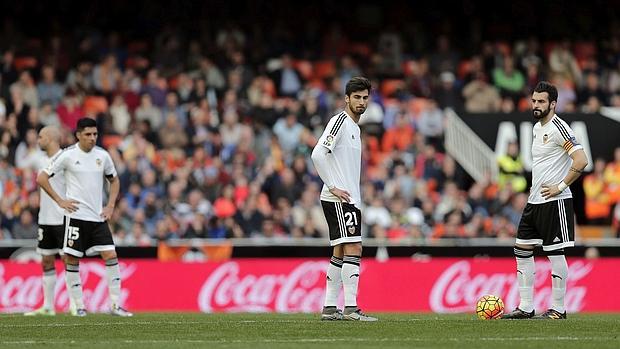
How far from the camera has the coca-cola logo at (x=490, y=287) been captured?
72.2 ft

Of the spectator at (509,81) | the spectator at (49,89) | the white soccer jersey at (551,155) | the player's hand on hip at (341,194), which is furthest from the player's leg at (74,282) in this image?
the spectator at (509,81)

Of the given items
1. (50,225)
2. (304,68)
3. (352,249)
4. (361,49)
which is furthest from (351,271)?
(361,49)

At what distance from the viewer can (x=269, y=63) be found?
30094 millimetres

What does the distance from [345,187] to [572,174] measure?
7.98 ft

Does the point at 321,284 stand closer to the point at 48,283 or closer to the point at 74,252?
the point at 48,283

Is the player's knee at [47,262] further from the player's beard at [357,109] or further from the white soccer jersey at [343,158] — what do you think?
the player's beard at [357,109]

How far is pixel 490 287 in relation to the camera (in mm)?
22094

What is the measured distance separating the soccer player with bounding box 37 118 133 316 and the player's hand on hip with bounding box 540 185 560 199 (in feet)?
18.5

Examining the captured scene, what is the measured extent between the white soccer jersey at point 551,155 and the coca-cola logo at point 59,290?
9.30 metres

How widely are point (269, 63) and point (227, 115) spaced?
111 inches

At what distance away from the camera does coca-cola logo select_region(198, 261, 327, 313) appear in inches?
865

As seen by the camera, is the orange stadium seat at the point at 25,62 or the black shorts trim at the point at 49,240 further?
the orange stadium seat at the point at 25,62

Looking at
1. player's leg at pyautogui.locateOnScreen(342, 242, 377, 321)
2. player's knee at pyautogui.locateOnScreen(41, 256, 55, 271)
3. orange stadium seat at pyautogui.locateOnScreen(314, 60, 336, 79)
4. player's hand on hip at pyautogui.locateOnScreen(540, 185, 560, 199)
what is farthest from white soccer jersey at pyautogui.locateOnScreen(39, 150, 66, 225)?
orange stadium seat at pyautogui.locateOnScreen(314, 60, 336, 79)

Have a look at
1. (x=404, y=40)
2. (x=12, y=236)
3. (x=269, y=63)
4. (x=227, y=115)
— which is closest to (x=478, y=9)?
(x=404, y=40)
